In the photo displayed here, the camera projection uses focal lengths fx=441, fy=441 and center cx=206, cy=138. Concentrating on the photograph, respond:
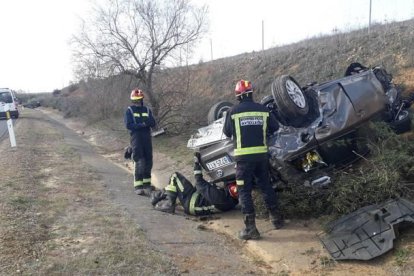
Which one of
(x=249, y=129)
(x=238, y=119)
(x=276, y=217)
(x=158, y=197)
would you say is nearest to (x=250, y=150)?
(x=249, y=129)

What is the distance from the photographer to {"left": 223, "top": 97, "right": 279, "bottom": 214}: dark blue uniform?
5566 millimetres

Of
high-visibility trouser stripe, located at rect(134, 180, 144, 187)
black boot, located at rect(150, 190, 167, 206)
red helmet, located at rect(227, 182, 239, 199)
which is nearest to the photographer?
red helmet, located at rect(227, 182, 239, 199)

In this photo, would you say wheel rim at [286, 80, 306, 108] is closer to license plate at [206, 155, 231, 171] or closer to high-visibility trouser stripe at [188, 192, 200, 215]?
license plate at [206, 155, 231, 171]

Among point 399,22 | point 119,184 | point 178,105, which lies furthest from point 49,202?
point 399,22

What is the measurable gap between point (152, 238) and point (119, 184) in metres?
3.51

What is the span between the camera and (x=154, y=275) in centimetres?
425

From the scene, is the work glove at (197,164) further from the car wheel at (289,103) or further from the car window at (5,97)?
the car window at (5,97)

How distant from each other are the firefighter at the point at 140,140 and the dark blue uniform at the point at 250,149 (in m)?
2.91

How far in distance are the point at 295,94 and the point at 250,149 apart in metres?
1.33

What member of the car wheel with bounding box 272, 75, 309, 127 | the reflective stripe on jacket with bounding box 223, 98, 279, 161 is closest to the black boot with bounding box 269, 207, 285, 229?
the reflective stripe on jacket with bounding box 223, 98, 279, 161

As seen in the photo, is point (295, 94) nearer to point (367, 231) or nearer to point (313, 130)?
point (313, 130)

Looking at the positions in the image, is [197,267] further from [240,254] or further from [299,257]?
[299,257]

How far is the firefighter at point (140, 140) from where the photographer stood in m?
8.19

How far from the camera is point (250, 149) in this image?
5.56 meters
